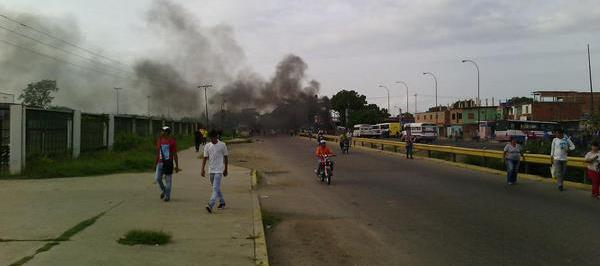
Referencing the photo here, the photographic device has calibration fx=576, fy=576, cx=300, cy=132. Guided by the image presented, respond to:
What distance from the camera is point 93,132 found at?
73.6 feet

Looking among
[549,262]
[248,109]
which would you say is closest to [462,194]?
[549,262]

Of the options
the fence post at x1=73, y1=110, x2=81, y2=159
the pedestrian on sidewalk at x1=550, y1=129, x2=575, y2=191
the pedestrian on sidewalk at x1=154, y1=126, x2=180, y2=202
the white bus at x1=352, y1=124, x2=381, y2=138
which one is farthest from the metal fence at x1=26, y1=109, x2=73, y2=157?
the white bus at x1=352, y1=124, x2=381, y2=138

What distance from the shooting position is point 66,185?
1329cm

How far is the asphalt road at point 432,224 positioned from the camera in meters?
6.66

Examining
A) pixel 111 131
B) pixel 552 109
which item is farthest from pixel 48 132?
pixel 552 109

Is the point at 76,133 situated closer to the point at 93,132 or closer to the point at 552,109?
the point at 93,132

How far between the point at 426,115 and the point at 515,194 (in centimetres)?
10173

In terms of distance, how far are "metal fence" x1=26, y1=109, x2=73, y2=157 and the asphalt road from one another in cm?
692

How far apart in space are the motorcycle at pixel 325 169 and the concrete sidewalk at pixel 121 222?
2458 millimetres

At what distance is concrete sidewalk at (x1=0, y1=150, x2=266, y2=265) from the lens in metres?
6.12

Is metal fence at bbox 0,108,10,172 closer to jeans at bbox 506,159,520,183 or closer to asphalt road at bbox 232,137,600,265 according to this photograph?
asphalt road at bbox 232,137,600,265

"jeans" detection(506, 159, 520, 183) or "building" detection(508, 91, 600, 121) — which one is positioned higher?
"building" detection(508, 91, 600, 121)

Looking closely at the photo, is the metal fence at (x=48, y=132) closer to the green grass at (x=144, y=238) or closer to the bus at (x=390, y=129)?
the green grass at (x=144, y=238)

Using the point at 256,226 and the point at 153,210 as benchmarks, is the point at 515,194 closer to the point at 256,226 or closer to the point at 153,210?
the point at 256,226
